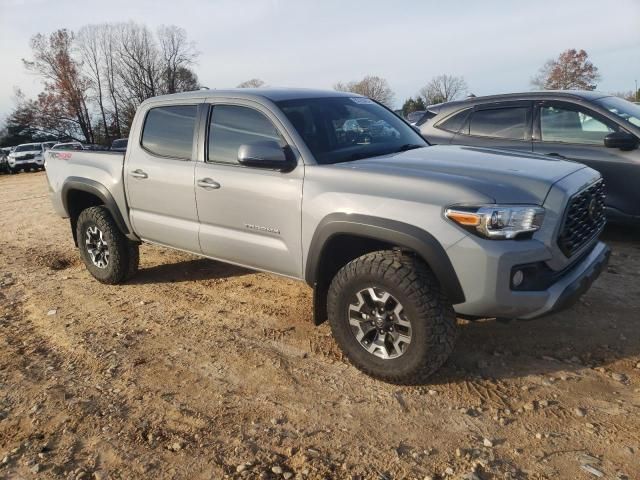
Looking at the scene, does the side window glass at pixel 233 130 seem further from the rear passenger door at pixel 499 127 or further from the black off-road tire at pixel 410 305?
the rear passenger door at pixel 499 127

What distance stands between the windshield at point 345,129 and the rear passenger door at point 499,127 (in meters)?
2.10

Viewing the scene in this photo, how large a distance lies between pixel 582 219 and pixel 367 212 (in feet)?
4.44

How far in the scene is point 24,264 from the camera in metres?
6.41

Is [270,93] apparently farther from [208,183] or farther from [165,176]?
[165,176]

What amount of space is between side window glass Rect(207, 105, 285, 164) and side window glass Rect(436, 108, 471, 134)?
3385 mm

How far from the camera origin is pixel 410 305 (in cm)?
306

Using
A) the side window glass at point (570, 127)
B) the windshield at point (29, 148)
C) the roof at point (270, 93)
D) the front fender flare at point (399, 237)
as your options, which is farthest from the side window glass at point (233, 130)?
the windshield at point (29, 148)

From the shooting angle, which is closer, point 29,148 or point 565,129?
point 565,129

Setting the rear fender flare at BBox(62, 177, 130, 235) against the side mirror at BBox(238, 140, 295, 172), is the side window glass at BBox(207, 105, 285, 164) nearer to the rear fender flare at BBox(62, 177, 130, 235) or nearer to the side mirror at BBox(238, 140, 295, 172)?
the side mirror at BBox(238, 140, 295, 172)

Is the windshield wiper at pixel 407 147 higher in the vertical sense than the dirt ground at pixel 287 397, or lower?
higher

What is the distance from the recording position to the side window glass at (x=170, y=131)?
4406 millimetres

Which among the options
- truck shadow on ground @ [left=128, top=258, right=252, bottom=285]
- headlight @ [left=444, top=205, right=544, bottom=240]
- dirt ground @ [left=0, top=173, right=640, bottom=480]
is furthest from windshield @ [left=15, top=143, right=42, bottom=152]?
headlight @ [left=444, top=205, right=544, bottom=240]

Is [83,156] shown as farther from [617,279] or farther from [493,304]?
[617,279]

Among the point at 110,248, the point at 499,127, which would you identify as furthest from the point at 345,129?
the point at 499,127
